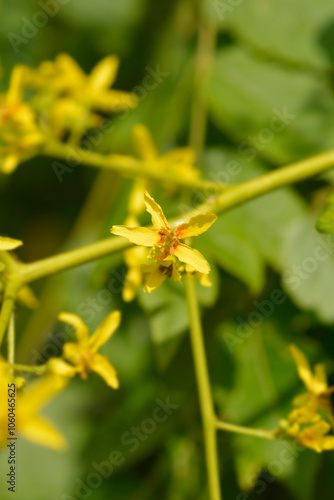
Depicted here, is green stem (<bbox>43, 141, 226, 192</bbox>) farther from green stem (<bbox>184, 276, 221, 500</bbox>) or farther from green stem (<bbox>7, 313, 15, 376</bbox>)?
green stem (<bbox>7, 313, 15, 376</bbox>)

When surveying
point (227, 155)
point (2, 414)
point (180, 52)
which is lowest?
point (2, 414)

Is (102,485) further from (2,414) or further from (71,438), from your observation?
(2,414)

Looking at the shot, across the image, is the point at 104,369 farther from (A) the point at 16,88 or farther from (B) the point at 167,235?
(A) the point at 16,88

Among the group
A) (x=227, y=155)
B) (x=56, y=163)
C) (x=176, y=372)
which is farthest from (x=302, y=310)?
(x=56, y=163)
